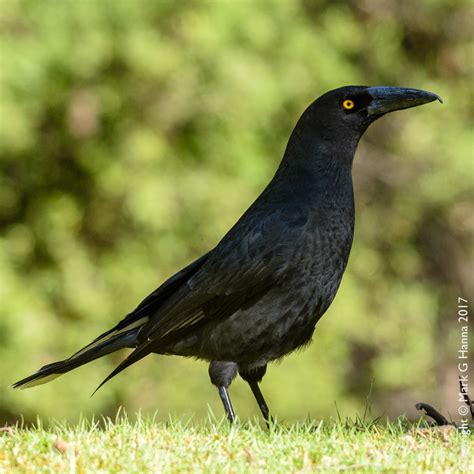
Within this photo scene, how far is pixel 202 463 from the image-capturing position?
146 inches

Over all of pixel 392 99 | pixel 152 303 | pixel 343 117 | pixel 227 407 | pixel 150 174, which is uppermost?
pixel 392 99

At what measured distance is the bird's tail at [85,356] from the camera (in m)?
5.16

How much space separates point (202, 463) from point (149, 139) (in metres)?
6.67

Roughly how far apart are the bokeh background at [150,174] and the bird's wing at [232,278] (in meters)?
4.40

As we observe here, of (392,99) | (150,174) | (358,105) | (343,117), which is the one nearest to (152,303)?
(343,117)

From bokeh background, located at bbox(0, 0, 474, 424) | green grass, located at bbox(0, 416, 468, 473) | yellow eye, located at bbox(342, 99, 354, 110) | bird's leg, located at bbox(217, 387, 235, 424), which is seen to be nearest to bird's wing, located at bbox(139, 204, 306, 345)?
bird's leg, located at bbox(217, 387, 235, 424)

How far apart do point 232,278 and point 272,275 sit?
23 cm

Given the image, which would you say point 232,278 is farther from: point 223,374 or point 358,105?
point 358,105

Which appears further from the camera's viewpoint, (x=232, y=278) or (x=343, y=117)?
(x=343, y=117)

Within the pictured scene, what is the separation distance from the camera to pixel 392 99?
5324mm

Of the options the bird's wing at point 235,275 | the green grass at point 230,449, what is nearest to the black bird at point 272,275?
the bird's wing at point 235,275

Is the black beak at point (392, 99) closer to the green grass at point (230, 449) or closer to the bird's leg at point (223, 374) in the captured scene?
the bird's leg at point (223, 374)

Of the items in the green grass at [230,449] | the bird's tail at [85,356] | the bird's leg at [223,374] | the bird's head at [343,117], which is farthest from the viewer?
the bird's head at [343,117]

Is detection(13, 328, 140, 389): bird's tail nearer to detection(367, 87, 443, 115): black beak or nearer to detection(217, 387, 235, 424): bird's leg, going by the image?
detection(217, 387, 235, 424): bird's leg
